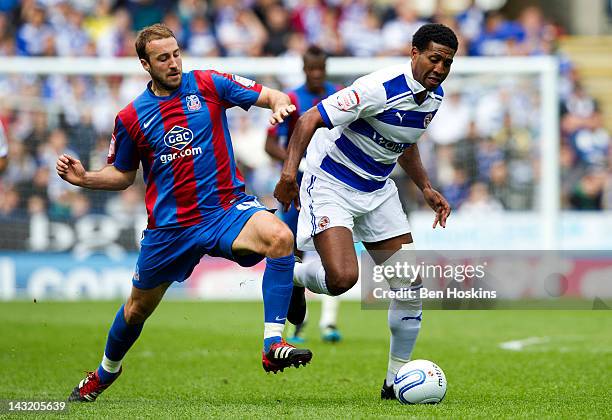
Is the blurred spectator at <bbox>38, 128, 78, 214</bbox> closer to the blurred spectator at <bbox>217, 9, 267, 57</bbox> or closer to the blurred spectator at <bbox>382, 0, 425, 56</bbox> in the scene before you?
the blurred spectator at <bbox>217, 9, 267, 57</bbox>

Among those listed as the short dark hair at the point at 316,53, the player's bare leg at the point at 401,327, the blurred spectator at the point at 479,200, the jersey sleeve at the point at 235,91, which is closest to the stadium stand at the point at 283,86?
the blurred spectator at the point at 479,200

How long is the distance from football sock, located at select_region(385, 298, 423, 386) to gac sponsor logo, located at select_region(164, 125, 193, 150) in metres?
1.88

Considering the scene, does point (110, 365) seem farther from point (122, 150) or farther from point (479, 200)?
point (479, 200)

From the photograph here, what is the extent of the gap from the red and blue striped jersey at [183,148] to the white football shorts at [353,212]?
675 millimetres

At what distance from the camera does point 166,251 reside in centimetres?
750

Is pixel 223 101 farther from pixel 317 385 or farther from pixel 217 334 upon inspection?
pixel 217 334

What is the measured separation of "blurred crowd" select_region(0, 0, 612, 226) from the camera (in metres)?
17.4

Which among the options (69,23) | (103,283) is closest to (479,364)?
(103,283)

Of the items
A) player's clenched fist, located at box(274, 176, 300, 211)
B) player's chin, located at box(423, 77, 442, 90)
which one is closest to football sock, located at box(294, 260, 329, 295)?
player's clenched fist, located at box(274, 176, 300, 211)

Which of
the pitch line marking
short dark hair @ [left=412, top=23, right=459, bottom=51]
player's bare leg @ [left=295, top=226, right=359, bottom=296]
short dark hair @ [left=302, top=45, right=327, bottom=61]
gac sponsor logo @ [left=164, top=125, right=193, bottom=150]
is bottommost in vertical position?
the pitch line marking

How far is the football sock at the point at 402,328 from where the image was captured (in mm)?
7840

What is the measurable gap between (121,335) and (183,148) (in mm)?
1397

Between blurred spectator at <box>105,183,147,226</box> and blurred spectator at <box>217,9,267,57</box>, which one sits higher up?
blurred spectator at <box>217,9,267,57</box>

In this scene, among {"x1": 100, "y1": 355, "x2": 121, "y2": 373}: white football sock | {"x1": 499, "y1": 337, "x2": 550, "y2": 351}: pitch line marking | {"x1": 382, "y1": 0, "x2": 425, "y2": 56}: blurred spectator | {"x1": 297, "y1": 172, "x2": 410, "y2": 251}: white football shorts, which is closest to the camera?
{"x1": 100, "y1": 355, "x2": 121, "y2": 373}: white football sock
